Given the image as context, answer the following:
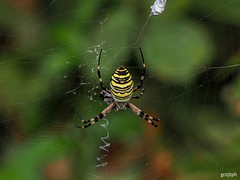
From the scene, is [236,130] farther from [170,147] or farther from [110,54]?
[110,54]

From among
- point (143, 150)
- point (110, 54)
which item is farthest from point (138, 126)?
point (110, 54)

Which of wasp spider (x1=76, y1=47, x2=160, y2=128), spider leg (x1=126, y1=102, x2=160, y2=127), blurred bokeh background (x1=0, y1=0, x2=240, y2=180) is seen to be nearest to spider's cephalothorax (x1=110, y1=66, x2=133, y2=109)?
wasp spider (x1=76, y1=47, x2=160, y2=128)

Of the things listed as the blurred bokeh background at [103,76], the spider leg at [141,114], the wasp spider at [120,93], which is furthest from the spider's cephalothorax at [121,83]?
the spider leg at [141,114]

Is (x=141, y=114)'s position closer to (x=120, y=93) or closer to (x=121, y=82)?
(x=120, y=93)

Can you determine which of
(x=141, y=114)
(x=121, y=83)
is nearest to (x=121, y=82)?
(x=121, y=83)

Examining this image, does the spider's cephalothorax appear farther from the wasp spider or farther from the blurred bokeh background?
the blurred bokeh background

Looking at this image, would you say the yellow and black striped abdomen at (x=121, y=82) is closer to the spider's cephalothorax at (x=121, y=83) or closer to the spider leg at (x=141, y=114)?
the spider's cephalothorax at (x=121, y=83)
